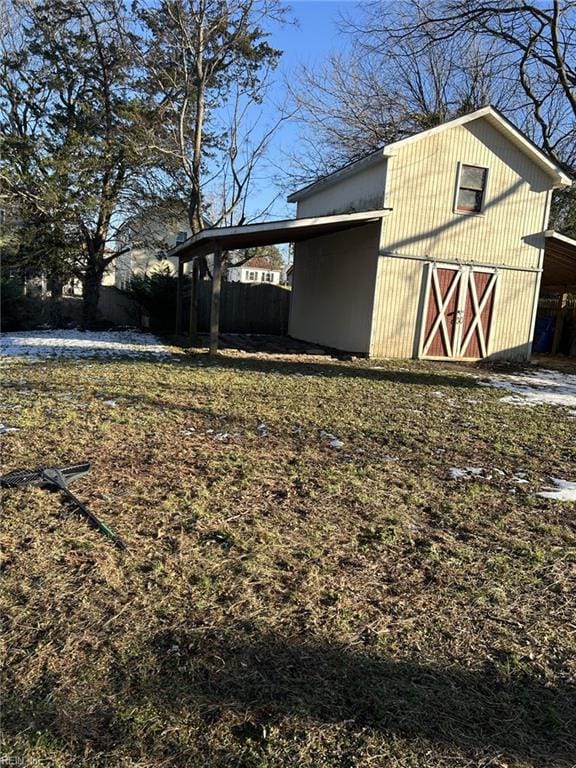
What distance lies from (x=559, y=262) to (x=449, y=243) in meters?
3.69

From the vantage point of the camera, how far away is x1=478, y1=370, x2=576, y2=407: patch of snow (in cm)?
805

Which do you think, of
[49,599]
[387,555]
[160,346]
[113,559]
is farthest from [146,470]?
[160,346]

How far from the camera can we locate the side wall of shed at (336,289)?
12.1 meters

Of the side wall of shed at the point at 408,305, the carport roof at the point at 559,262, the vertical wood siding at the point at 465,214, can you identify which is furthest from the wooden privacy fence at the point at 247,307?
the carport roof at the point at 559,262

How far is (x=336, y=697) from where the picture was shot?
1.92 meters

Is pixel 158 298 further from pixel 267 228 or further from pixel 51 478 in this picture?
pixel 51 478

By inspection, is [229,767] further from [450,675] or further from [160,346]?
[160,346]

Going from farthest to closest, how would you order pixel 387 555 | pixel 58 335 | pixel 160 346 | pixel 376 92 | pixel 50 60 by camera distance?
1. pixel 376 92
2. pixel 50 60
3. pixel 58 335
4. pixel 160 346
5. pixel 387 555

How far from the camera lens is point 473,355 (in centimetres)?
1264

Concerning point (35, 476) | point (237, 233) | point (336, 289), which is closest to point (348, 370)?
point (237, 233)

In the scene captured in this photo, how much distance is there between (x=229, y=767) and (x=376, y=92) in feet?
77.5

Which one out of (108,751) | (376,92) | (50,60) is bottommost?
(108,751)

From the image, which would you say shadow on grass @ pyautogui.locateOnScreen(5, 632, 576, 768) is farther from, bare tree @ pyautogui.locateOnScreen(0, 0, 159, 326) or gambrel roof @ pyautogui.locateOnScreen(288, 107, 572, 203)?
bare tree @ pyautogui.locateOnScreen(0, 0, 159, 326)

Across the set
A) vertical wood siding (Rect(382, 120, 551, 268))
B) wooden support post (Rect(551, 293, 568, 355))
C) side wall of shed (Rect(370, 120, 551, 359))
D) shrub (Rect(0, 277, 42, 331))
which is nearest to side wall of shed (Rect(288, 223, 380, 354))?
side wall of shed (Rect(370, 120, 551, 359))
